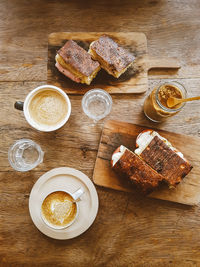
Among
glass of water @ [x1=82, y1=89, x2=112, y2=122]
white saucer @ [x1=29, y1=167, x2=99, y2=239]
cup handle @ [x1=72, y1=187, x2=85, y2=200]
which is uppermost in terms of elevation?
glass of water @ [x1=82, y1=89, x2=112, y2=122]

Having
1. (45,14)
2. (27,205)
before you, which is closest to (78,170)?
(27,205)

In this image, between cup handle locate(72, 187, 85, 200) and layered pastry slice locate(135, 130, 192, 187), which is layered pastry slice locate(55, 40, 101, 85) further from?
cup handle locate(72, 187, 85, 200)

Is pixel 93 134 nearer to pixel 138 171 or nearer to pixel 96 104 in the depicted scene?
pixel 96 104

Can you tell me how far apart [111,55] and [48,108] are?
26.9 inches

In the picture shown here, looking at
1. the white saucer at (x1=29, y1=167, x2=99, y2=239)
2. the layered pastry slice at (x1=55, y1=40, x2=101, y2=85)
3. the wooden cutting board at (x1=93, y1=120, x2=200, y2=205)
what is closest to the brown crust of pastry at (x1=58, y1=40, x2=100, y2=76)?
the layered pastry slice at (x1=55, y1=40, x2=101, y2=85)

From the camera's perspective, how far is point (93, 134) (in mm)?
1953

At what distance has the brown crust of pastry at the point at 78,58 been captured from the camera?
1817 mm

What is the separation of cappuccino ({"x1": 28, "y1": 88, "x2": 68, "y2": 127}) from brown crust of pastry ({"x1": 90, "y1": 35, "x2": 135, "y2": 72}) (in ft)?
1.59

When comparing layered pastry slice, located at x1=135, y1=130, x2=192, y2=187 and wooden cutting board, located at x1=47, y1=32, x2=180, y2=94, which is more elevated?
wooden cutting board, located at x1=47, y1=32, x2=180, y2=94

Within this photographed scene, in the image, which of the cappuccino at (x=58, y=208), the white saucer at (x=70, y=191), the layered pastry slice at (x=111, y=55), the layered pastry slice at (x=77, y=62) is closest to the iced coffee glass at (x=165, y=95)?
the layered pastry slice at (x=111, y=55)

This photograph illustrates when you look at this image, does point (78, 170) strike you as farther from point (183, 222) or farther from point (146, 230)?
point (183, 222)

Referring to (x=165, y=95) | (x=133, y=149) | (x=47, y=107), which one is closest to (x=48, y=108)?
(x=47, y=107)

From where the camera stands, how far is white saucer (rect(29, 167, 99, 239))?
1831 mm

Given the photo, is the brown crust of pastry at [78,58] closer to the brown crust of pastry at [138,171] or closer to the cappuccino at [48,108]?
the cappuccino at [48,108]
